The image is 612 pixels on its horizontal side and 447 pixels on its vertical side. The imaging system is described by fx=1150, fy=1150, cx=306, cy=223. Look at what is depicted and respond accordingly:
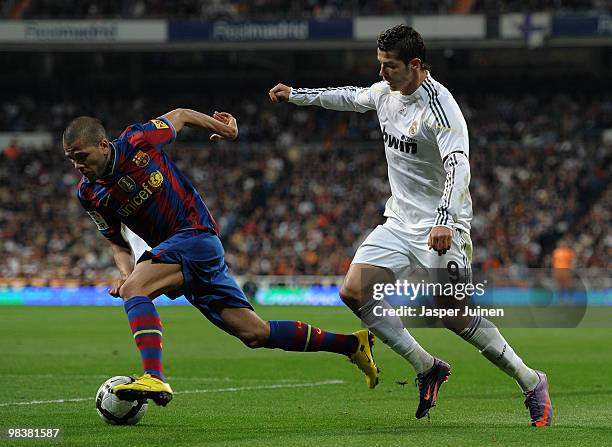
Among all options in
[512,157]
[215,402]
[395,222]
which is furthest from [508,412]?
[512,157]

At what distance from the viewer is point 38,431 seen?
7.08 meters

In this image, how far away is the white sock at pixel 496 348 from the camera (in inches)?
299

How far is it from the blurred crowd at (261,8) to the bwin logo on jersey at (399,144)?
2846cm

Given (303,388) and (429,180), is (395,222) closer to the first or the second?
(429,180)

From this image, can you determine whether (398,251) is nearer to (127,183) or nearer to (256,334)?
(256,334)

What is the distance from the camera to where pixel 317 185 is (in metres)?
36.0

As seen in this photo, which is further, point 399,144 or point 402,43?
point 399,144

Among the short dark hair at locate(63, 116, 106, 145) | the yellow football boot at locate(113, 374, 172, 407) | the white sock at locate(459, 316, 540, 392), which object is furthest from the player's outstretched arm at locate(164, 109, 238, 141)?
the white sock at locate(459, 316, 540, 392)

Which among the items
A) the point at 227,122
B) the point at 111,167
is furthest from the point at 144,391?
the point at 227,122

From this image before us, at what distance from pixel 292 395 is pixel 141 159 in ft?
11.0

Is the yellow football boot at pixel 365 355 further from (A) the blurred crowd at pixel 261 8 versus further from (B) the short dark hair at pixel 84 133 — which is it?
(A) the blurred crowd at pixel 261 8

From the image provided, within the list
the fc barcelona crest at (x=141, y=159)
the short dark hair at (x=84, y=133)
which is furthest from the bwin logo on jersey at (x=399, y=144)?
the short dark hair at (x=84, y=133)

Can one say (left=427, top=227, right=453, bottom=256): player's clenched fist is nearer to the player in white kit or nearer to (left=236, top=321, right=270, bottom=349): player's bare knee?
the player in white kit

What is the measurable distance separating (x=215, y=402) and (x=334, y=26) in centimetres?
2831
